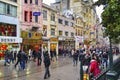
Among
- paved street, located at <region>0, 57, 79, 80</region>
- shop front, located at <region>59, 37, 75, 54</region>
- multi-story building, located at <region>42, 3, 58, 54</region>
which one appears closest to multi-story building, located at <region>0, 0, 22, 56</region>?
multi-story building, located at <region>42, 3, 58, 54</region>

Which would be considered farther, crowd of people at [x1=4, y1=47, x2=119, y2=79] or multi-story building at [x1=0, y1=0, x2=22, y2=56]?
multi-story building at [x1=0, y1=0, x2=22, y2=56]

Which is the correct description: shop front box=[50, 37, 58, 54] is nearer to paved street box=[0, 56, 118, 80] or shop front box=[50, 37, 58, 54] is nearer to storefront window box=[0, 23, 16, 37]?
storefront window box=[0, 23, 16, 37]

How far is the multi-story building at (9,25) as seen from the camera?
39.0 m

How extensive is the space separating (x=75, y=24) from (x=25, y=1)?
2954cm

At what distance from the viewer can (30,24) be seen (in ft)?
153

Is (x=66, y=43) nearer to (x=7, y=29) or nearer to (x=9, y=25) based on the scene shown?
(x=9, y=25)

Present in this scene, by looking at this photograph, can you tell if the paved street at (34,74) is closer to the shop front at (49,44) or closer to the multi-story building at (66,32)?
the shop front at (49,44)

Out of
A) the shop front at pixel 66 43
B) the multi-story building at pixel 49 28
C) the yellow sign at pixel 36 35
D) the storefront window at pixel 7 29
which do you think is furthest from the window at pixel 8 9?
the shop front at pixel 66 43

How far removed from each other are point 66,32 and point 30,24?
20.5m

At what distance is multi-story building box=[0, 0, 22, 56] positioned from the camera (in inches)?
1534

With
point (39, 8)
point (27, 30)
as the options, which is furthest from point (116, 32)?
point (39, 8)

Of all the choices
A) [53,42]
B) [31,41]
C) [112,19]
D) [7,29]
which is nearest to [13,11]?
[7,29]

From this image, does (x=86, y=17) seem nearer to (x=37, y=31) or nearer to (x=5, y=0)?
(x=37, y=31)

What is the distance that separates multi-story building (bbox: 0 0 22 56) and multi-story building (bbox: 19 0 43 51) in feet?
5.34
